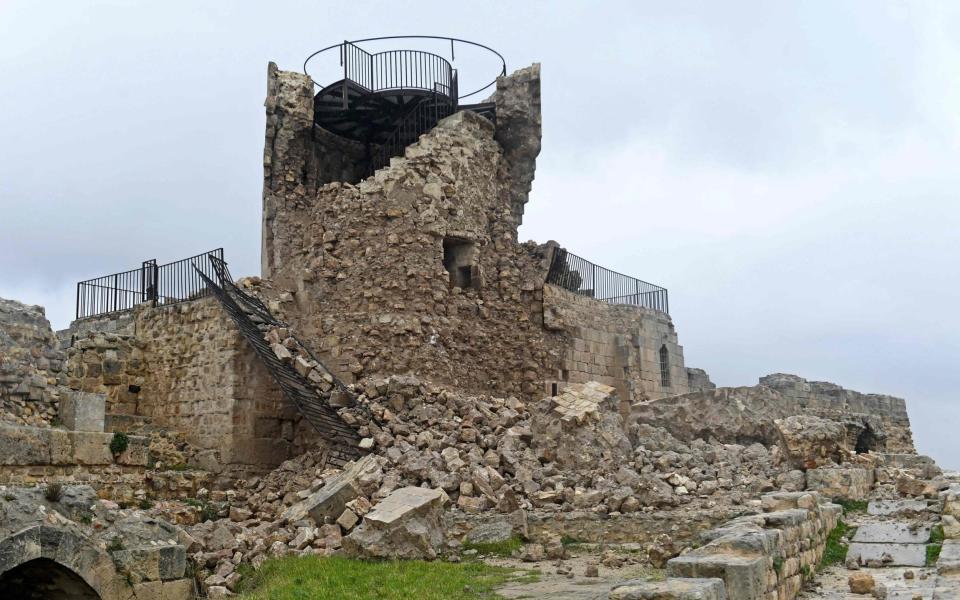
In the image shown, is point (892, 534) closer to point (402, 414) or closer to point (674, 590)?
point (674, 590)

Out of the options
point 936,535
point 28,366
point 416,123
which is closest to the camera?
point 936,535

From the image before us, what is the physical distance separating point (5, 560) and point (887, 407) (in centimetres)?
2644

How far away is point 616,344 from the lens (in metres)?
20.8

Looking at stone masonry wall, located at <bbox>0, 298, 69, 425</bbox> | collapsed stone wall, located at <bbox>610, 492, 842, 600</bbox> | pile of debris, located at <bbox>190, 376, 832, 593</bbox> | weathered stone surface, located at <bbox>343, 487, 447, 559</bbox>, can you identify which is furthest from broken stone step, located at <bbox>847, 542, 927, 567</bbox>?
stone masonry wall, located at <bbox>0, 298, 69, 425</bbox>

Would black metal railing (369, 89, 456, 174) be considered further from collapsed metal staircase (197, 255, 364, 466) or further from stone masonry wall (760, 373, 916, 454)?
stone masonry wall (760, 373, 916, 454)

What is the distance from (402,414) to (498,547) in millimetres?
4150

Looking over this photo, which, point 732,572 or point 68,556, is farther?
point 68,556

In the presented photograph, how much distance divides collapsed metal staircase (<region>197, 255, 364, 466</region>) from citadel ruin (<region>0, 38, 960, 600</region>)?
44 mm

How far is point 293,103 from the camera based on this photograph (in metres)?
18.0

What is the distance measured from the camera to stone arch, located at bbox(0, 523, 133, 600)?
30.3 ft

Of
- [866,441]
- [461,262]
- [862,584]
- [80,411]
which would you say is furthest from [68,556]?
[866,441]

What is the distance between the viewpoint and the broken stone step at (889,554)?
29.0ft

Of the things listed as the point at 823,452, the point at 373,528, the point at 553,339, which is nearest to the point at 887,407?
the point at 553,339

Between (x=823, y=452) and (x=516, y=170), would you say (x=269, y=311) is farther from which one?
(x=823, y=452)
